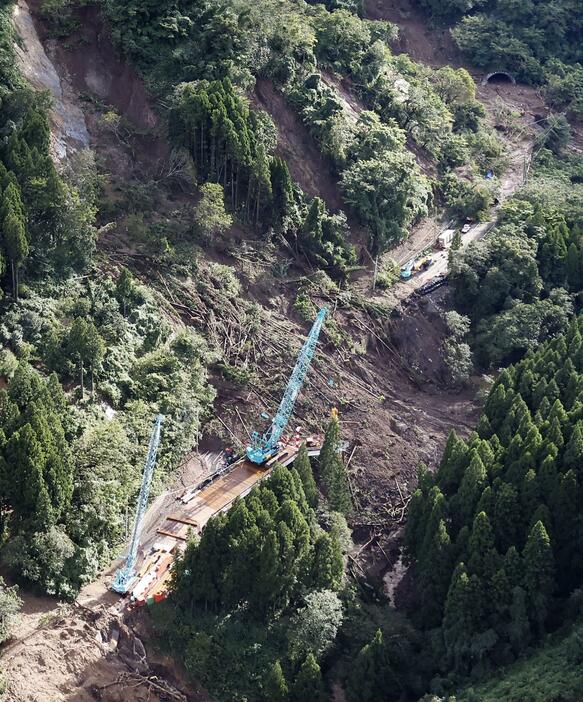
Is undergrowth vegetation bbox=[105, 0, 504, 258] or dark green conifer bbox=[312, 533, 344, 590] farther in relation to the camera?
undergrowth vegetation bbox=[105, 0, 504, 258]

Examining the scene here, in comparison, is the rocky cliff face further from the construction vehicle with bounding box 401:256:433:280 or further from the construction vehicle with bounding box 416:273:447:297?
the construction vehicle with bounding box 416:273:447:297

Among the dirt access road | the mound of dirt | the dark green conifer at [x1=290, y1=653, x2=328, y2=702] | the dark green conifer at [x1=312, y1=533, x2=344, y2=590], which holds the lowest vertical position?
the dark green conifer at [x1=290, y1=653, x2=328, y2=702]

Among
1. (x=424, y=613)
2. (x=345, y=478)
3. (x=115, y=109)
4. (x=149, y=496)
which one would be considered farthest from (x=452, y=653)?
(x=115, y=109)

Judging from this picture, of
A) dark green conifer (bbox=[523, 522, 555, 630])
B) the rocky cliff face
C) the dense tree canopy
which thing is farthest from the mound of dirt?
the rocky cliff face

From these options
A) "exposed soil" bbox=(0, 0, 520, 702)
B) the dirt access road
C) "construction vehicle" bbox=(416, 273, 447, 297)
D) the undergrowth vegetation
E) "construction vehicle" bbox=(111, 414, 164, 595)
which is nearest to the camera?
"construction vehicle" bbox=(111, 414, 164, 595)

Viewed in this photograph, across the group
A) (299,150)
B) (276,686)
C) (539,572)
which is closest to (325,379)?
(299,150)

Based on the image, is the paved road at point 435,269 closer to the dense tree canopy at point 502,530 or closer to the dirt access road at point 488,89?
the dirt access road at point 488,89

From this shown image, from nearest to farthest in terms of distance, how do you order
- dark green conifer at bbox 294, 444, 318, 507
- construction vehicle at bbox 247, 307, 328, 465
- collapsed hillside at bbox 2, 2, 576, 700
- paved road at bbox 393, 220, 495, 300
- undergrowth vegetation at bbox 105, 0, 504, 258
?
dark green conifer at bbox 294, 444, 318, 507, construction vehicle at bbox 247, 307, 328, 465, collapsed hillside at bbox 2, 2, 576, 700, undergrowth vegetation at bbox 105, 0, 504, 258, paved road at bbox 393, 220, 495, 300
